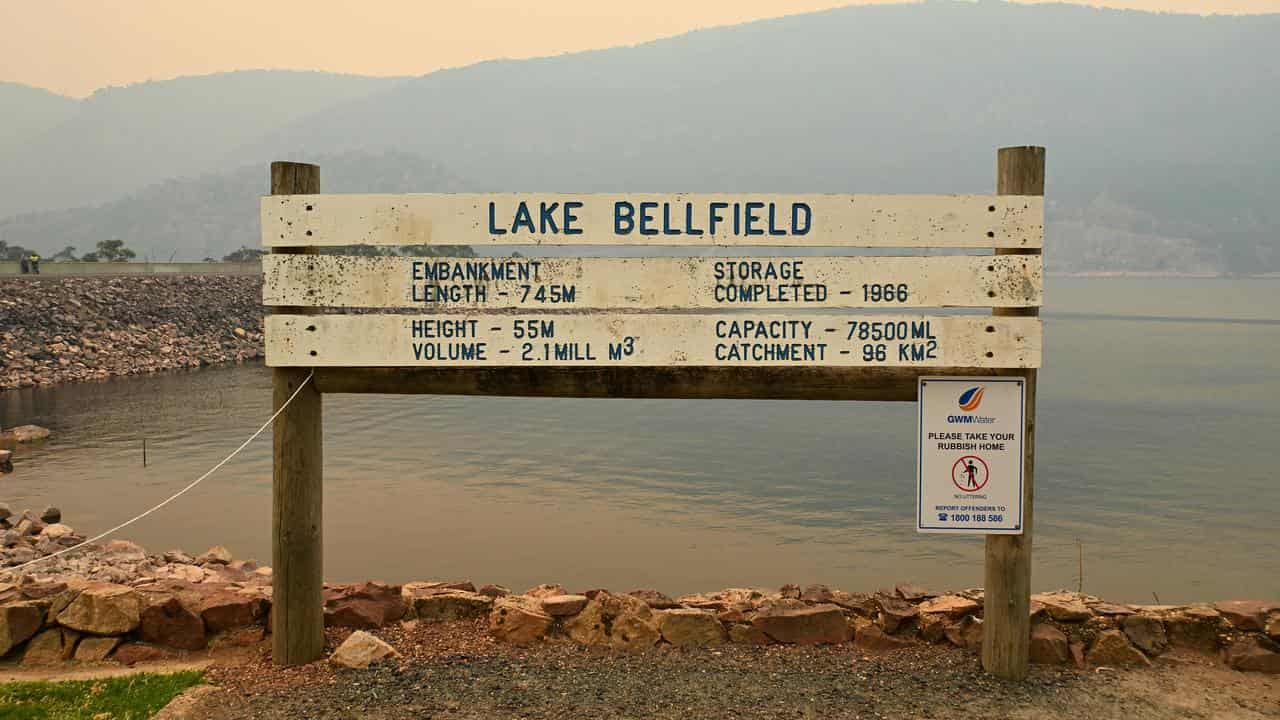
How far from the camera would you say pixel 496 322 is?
710cm

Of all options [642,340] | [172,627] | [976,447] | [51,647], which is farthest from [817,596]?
[51,647]

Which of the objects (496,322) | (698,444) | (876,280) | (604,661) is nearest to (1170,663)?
(876,280)

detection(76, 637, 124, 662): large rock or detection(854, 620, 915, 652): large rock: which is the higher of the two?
detection(854, 620, 915, 652): large rock

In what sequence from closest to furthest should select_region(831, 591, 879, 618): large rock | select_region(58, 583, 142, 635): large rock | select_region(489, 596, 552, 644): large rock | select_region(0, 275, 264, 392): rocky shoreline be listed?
select_region(58, 583, 142, 635): large rock → select_region(489, 596, 552, 644): large rock → select_region(831, 591, 879, 618): large rock → select_region(0, 275, 264, 392): rocky shoreline

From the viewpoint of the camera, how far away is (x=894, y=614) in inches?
298

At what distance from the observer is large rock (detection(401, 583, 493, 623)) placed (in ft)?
26.3

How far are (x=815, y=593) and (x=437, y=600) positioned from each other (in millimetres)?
3274

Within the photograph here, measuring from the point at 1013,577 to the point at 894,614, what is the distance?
1.01 meters

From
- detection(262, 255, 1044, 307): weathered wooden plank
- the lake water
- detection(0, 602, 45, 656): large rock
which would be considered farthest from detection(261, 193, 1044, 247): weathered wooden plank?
the lake water

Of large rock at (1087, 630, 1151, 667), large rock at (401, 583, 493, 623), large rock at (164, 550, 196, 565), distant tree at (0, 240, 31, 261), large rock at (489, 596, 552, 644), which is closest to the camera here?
large rock at (1087, 630, 1151, 667)

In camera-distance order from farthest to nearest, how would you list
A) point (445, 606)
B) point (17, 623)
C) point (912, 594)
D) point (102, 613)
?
point (912, 594) → point (445, 606) → point (102, 613) → point (17, 623)

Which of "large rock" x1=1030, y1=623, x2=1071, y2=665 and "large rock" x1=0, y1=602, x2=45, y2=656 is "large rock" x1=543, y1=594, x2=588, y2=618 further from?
"large rock" x1=0, y1=602, x2=45, y2=656

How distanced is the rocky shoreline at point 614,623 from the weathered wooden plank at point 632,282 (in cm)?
237

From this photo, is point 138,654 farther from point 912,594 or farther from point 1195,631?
point 1195,631
